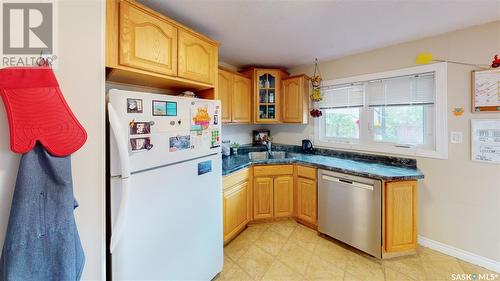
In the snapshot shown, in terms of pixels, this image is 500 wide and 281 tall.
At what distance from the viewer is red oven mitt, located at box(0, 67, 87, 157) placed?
0.71 meters

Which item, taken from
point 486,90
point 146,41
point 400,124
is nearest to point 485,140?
point 486,90

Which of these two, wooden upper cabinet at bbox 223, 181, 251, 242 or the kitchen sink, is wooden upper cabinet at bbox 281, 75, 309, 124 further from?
wooden upper cabinet at bbox 223, 181, 251, 242

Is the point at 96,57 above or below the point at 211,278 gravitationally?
above

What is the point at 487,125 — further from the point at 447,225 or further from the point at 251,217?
the point at 251,217

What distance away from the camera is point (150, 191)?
117cm

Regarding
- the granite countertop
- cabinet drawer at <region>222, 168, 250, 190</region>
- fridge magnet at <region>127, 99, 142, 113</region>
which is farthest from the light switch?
fridge magnet at <region>127, 99, 142, 113</region>

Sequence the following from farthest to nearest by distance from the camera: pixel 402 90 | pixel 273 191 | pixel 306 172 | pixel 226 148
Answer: pixel 226 148 < pixel 273 191 < pixel 306 172 < pixel 402 90

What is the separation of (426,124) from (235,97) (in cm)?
220

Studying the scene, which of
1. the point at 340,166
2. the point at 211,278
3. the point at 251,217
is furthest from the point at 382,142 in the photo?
the point at 211,278

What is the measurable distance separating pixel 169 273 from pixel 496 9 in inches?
123

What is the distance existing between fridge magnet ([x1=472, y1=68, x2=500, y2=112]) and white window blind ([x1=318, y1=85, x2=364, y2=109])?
0.98 meters

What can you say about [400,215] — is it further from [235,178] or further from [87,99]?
[87,99]

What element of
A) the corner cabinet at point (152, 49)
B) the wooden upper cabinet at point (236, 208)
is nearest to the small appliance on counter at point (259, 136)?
the wooden upper cabinet at point (236, 208)

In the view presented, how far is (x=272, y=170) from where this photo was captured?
2525mm
